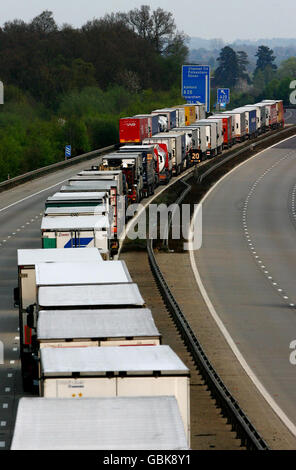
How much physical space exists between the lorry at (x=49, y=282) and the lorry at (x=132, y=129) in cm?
6995

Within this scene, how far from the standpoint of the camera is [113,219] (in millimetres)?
52781

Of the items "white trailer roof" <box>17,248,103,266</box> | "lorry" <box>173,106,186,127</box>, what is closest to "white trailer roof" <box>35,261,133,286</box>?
"white trailer roof" <box>17,248,103,266</box>

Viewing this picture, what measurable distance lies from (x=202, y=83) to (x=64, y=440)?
11953 centimetres

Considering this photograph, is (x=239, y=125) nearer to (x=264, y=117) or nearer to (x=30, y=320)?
(x=264, y=117)

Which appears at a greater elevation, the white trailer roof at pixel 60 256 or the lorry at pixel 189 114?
the white trailer roof at pixel 60 256

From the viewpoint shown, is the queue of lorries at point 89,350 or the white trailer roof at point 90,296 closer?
the queue of lorries at point 89,350

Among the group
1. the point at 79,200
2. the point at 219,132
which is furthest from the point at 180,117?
the point at 79,200

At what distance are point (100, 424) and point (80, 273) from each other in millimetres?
14791

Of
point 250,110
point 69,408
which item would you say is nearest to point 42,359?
point 69,408

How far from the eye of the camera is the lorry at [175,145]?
88.0m

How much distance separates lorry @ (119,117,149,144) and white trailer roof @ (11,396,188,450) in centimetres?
8464
